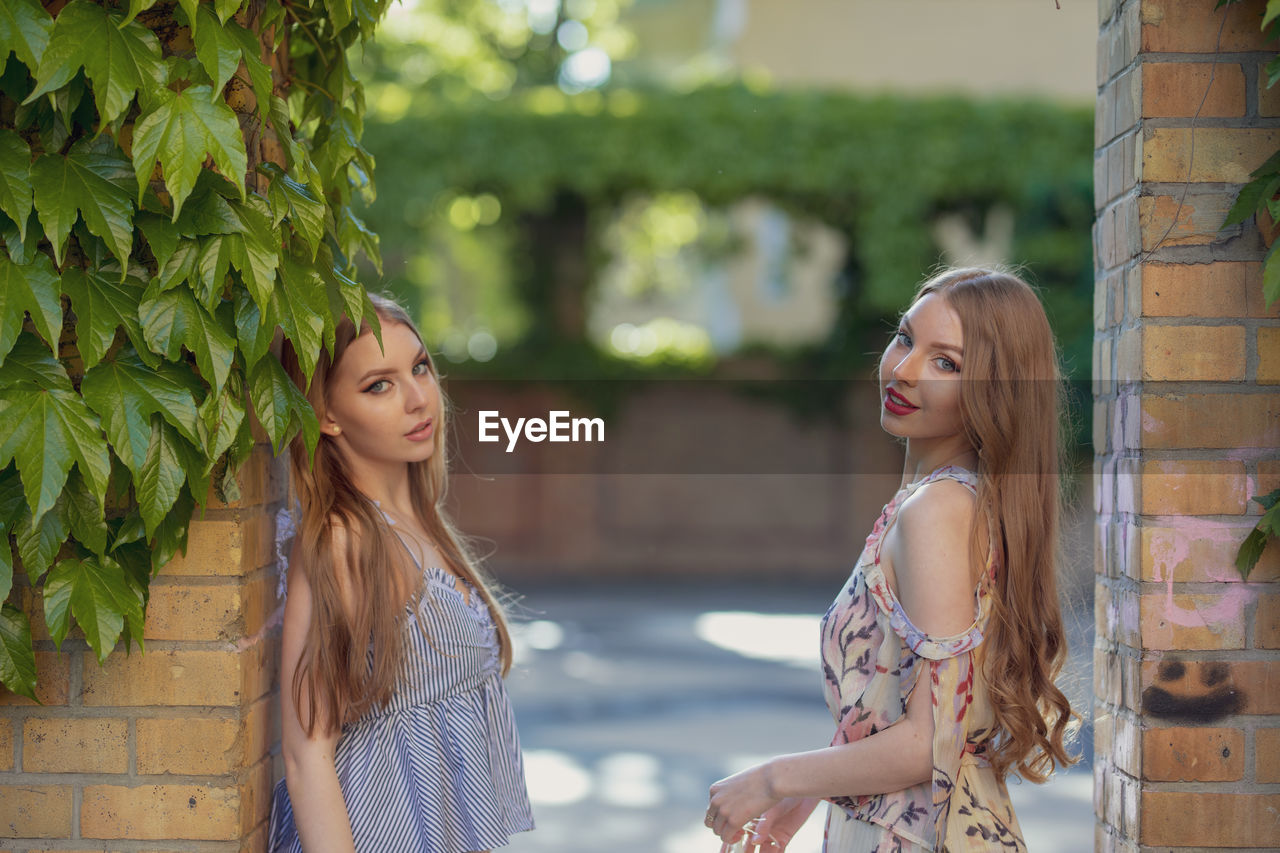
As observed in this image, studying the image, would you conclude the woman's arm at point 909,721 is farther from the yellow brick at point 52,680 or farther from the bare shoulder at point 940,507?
the yellow brick at point 52,680

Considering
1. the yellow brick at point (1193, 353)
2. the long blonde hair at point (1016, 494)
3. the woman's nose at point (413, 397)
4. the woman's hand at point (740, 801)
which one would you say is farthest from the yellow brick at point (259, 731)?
the yellow brick at point (1193, 353)

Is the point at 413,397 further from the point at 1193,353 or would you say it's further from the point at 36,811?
the point at 1193,353

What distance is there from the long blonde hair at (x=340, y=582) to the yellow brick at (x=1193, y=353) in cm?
114

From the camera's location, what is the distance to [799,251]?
11430 millimetres

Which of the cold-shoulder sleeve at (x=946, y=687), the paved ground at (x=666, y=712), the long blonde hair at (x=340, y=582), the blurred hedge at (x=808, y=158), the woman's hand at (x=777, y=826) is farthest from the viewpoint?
the blurred hedge at (x=808, y=158)

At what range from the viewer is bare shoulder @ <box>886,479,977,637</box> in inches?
64.9

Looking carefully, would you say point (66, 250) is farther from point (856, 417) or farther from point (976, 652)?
point (856, 417)

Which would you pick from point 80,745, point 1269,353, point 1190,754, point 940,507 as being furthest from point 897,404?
point 80,745

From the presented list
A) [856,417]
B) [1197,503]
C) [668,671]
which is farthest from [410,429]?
[856,417]

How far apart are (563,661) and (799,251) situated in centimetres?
512

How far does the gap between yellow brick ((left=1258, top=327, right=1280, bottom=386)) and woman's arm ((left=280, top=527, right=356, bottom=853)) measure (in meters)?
1.42

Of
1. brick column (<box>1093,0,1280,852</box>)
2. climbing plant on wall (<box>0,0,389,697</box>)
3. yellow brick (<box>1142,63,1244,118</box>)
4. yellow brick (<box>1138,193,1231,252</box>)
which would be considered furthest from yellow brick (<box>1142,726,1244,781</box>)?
climbing plant on wall (<box>0,0,389,697</box>)

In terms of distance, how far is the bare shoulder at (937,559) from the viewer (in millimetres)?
1647

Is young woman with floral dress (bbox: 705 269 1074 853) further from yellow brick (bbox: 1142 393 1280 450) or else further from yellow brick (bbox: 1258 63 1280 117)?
yellow brick (bbox: 1258 63 1280 117)
